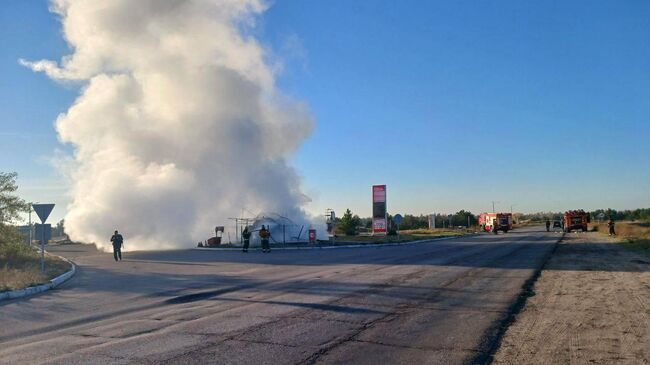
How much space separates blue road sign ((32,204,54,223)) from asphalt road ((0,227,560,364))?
4405 mm

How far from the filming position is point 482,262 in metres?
19.1

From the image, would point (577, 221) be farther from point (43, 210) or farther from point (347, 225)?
point (43, 210)

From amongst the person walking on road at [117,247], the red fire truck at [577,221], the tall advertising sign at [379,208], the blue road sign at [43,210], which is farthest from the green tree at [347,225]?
the blue road sign at [43,210]

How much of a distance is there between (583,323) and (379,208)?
40719 millimetres

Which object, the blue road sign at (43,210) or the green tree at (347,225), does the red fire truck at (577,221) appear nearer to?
the green tree at (347,225)

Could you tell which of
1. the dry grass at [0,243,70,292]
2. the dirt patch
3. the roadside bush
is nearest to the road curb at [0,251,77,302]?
the dry grass at [0,243,70,292]

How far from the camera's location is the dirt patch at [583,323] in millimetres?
6172

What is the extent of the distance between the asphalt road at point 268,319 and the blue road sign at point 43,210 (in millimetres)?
4405

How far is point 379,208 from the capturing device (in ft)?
160

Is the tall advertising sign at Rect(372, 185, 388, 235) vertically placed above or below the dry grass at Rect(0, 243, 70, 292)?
Result: above

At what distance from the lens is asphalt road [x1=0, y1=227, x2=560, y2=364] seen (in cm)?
634

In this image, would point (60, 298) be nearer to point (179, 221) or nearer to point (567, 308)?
point (567, 308)

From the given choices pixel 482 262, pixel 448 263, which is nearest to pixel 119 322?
pixel 448 263

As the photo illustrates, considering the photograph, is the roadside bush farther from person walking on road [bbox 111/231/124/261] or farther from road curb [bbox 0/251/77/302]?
road curb [bbox 0/251/77/302]
